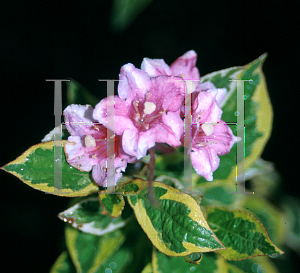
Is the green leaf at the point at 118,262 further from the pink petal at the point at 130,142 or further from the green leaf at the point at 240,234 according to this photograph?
the pink petal at the point at 130,142

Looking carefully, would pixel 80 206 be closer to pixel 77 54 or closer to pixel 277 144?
pixel 77 54

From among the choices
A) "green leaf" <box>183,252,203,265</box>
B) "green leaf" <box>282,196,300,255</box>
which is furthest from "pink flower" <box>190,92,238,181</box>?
"green leaf" <box>282,196,300,255</box>

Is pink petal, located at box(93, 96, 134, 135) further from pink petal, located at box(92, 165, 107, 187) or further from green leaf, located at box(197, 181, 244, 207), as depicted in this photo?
green leaf, located at box(197, 181, 244, 207)

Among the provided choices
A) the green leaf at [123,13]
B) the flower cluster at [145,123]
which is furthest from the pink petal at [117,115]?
the green leaf at [123,13]

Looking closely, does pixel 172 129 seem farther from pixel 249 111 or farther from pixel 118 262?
pixel 118 262

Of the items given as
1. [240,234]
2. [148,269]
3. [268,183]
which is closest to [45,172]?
[148,269]

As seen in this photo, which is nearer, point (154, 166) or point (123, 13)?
point (154, 166)

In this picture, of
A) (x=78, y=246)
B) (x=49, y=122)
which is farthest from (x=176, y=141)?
(x=49, y=122)
